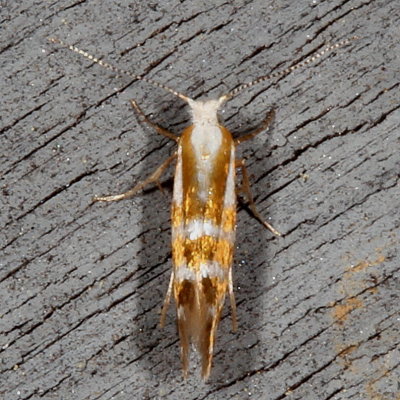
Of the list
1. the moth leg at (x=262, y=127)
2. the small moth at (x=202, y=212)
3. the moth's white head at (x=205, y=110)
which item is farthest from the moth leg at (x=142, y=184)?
the moth leg at (x=262, y=127)

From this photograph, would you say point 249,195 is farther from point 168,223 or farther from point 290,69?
point 290,69

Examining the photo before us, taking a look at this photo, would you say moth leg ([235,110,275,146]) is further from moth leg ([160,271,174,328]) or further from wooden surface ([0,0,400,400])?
moth leg ([160,271,174,328])

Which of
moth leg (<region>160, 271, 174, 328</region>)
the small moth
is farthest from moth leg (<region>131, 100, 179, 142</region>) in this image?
moth leg (<region>160, 271, 174, 328</region>)

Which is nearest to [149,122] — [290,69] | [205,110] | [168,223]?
[205,110]

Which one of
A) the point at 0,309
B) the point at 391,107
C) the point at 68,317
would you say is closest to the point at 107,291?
the point at 68,317

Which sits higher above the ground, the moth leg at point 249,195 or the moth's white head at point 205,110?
the moth's white head at point 205,110

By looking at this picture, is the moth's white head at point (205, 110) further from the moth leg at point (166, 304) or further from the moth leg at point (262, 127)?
the moth leg at point (166, 304)
